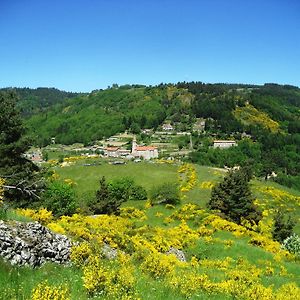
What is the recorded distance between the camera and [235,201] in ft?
160

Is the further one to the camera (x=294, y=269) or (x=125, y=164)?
(x=125, y=164)

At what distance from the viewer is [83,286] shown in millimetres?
11281

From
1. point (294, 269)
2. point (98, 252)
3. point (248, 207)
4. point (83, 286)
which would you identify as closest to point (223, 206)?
point (248, 207)

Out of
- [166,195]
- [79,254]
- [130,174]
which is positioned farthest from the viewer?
[130,174]

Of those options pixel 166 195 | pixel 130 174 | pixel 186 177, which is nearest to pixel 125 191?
pixel 166 195

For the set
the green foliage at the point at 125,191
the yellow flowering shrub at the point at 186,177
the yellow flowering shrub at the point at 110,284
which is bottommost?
the green foliage at the point at 125,191

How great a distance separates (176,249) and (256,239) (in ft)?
35.4

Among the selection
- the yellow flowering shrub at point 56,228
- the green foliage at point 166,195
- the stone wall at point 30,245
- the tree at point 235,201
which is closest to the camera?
the stone wall at point 30,245

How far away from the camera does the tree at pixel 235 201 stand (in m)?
47.9

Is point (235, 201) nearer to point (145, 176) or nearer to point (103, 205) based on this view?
point (103, 205)

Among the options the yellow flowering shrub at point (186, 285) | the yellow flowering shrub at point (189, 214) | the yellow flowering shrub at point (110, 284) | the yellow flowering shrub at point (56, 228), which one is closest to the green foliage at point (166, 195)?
the yellow flowering shrub at point (189, 214)

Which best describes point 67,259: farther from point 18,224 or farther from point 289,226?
point 289,226

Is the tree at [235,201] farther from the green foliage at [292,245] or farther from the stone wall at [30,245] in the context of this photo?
the stone wall at [30,245]

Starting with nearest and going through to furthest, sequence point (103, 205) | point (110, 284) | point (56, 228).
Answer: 1. point (110, 284)
2. point (56, 228)
3. point (103, 205)
